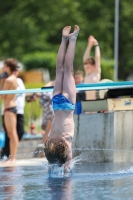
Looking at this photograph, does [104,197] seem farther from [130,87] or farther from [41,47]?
[41,47]

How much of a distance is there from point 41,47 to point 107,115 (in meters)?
45.0

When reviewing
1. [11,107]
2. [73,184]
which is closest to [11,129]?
[11,107]

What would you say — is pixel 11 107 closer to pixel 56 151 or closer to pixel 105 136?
pixel 105 136

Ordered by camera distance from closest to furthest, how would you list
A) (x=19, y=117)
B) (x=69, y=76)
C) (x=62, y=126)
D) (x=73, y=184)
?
(x=73, y=184)
(x=62, y=126)
(x=69, y=76)
(x=19, y=117)

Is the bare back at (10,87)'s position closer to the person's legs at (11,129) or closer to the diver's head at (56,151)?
the person's legs at (11,129)

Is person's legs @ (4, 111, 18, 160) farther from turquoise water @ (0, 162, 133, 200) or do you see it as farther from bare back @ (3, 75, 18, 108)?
turquoise water @ (0, 162, 133, 200)

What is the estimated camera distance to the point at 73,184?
761cm

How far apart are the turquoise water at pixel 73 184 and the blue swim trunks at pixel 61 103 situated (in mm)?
809

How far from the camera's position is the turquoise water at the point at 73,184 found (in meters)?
6.69

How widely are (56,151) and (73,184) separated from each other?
3.03ft

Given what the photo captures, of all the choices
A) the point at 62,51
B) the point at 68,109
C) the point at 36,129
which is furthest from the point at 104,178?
the point at 36,129

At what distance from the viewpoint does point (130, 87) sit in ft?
35.2

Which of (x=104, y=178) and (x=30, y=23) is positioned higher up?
(x=30, y=23)

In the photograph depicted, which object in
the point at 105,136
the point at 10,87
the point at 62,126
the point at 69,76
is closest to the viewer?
the point at 62,126
